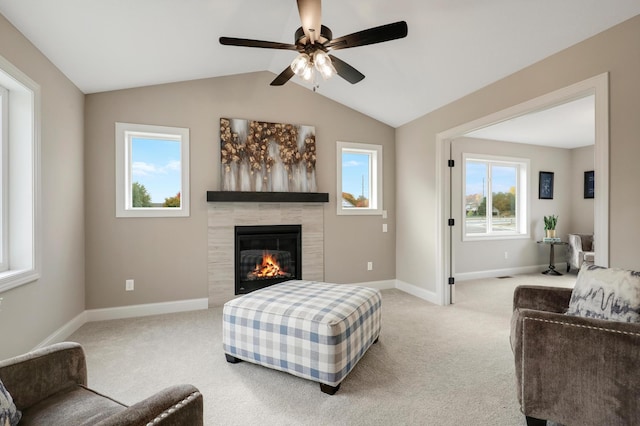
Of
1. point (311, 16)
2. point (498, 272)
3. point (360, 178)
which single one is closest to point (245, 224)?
point (360, 178)

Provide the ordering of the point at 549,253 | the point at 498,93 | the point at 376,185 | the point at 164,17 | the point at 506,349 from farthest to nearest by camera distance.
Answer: the point at 549,253
the point at 376,185
the point at 498,93
the point at 506,349
the point at 164,17

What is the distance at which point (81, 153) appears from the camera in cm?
328

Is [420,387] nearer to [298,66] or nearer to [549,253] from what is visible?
[298,66]

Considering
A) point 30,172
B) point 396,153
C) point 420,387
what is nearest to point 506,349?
point 420,387

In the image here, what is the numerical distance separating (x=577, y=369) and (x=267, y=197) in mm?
3184

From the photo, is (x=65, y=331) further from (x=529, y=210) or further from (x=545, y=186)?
(x=545, y=186)

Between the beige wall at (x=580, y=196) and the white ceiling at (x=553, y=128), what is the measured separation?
0.22 meters

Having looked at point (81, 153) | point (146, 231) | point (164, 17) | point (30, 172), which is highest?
point (164, 17)

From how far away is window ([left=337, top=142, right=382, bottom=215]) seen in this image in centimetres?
448

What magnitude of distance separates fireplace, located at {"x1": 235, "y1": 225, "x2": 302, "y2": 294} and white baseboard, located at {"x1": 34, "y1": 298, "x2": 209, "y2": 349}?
0.53 m

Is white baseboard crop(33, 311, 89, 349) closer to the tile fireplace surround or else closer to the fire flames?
the tile fireplace surround

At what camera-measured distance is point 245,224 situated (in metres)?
3.95

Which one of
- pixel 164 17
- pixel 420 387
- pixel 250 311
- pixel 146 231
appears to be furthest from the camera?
pixel 146 231

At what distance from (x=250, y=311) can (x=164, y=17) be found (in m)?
2.38
